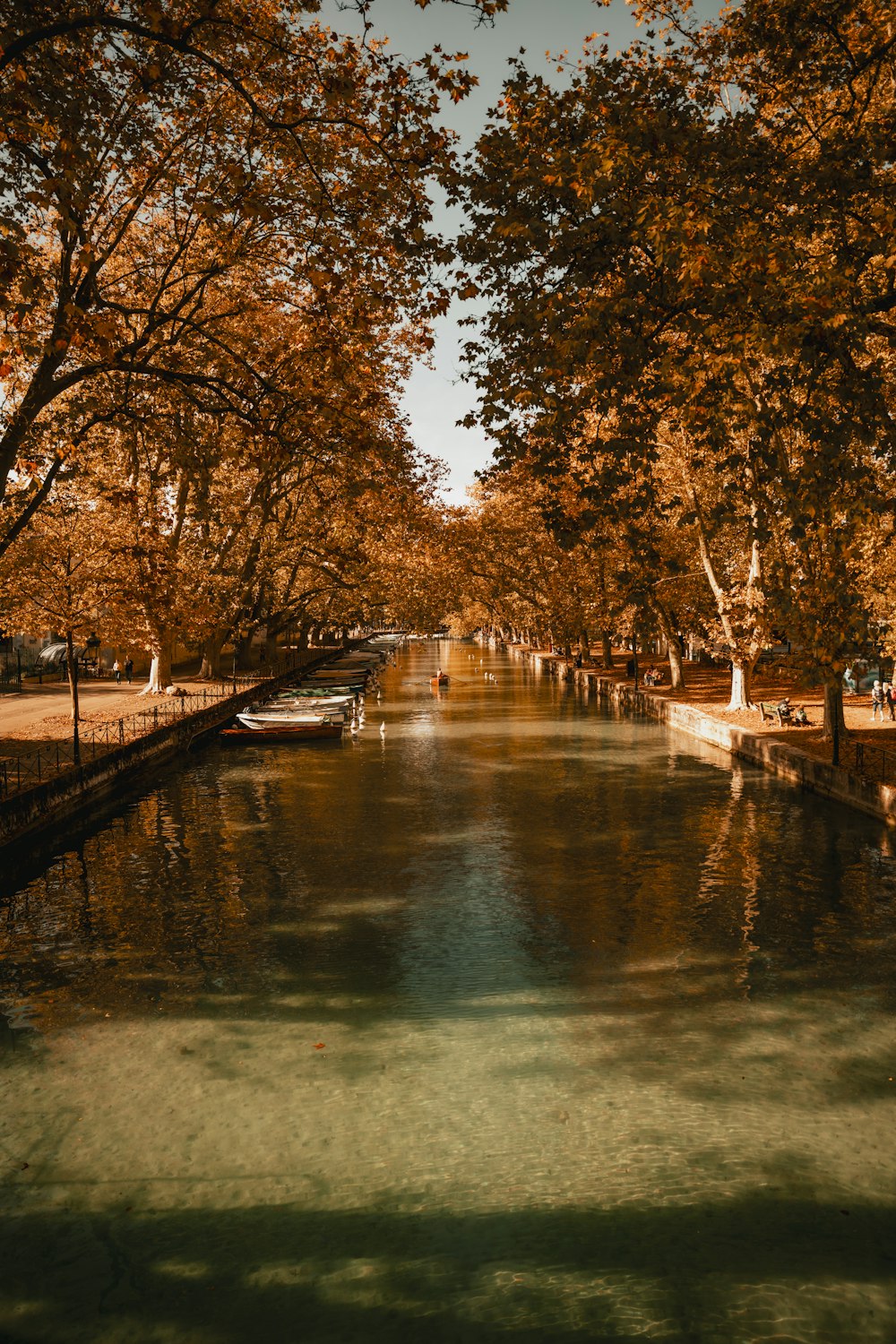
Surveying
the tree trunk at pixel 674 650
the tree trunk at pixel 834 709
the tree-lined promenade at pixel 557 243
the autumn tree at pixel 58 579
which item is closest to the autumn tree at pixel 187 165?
the tree-lined promenade at pixel 557 243

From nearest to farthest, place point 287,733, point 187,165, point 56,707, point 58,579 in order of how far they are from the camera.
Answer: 1. point 187,165
2. point 58,579
3. point 287,733
4. point 56,707

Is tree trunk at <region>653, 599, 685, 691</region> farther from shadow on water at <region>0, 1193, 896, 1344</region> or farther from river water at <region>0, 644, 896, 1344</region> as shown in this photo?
shadow on water at <region>0, 1193, 896, 1344</region>

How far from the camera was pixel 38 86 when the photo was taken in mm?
12328

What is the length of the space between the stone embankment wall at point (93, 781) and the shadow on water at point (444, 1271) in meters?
12.0

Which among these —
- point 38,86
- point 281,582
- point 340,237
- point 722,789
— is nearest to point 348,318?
point 340,237

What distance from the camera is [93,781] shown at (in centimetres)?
2447

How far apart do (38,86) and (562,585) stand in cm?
5400

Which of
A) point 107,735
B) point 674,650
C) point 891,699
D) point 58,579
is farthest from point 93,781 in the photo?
point 674,650

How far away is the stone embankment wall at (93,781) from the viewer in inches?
771

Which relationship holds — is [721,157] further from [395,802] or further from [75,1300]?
[395,802]

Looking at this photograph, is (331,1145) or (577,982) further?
(577,982)

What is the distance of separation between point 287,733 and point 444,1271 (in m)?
30.7

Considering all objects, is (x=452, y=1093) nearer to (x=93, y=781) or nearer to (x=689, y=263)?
(x=689, y=263)

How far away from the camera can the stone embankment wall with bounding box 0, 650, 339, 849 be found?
64.2 ft
